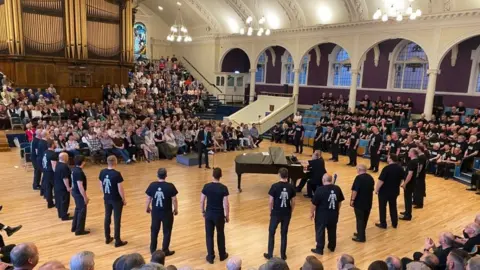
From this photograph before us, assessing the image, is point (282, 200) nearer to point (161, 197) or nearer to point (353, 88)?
point (161, 197)

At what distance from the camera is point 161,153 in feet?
42.0

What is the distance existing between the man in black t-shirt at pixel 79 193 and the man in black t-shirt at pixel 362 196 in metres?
4.47

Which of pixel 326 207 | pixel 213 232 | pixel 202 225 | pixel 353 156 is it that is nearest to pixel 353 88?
pixel 353 156

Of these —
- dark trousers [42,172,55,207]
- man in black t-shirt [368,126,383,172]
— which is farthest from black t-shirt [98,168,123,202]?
man in black t-shirt [368,126,383,172]

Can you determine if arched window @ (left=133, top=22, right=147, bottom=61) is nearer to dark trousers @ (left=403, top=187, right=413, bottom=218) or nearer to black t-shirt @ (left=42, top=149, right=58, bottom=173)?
black t-shirt @ (left=42, top=149, right=58, bottom=173)

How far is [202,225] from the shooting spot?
22.5 feet

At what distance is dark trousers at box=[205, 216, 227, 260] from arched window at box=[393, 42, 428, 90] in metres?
16.0

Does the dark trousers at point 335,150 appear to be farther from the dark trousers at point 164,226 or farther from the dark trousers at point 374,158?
the dark trousers at point 164,226

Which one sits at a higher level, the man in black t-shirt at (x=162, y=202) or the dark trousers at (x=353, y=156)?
the man in black t-shirt at (x=162, y=202)

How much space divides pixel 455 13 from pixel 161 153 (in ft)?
39.8

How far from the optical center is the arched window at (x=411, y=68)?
58.3 feet

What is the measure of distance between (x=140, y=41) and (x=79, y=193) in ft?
71.1

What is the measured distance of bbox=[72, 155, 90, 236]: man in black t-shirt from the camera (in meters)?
5.82

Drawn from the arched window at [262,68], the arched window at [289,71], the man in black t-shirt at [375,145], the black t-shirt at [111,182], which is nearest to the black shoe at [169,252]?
the black t-shirt at [111,182]
